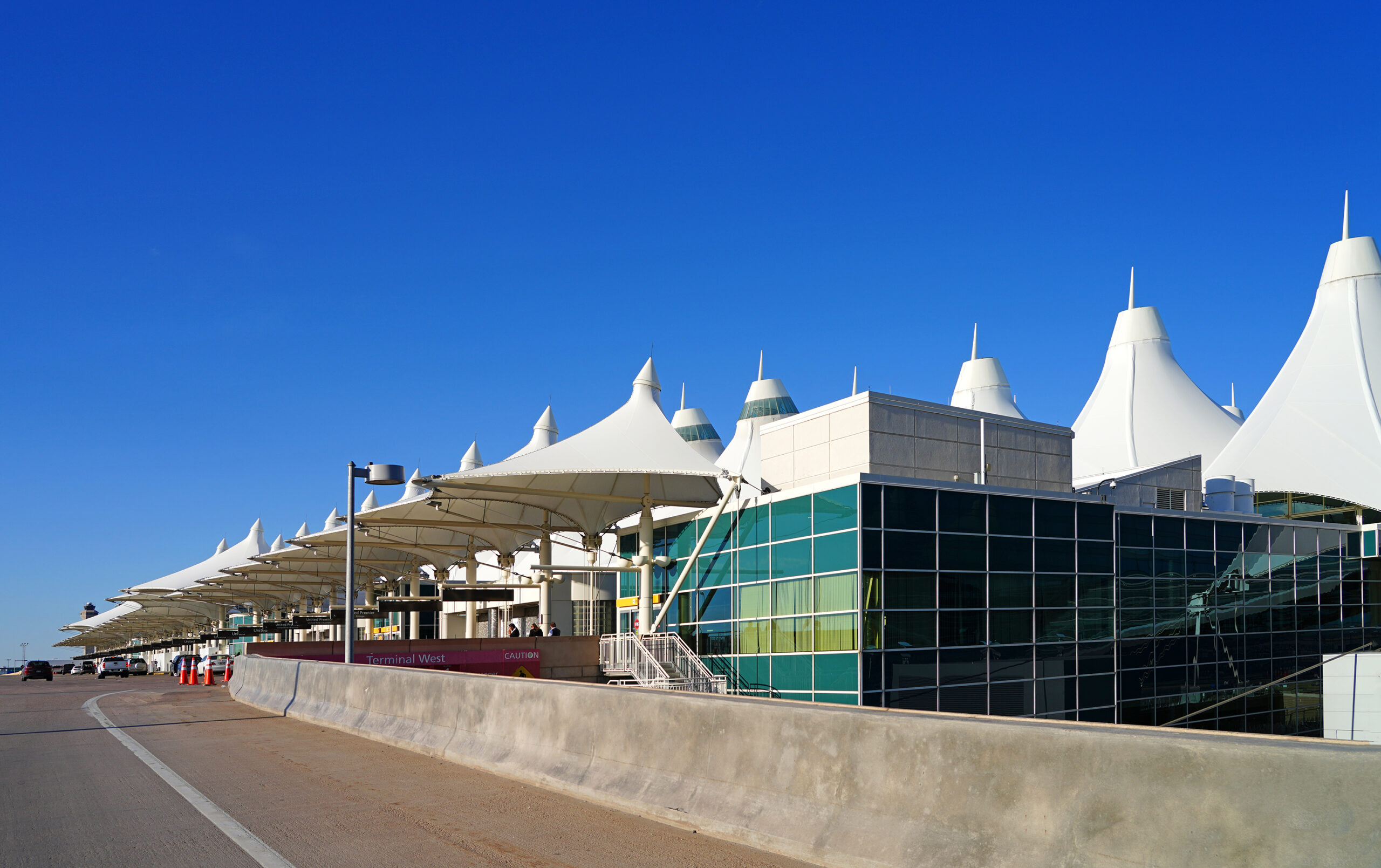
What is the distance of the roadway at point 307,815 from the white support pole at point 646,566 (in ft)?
62.8

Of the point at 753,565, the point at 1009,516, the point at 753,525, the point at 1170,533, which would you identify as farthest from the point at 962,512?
the point at 1170,533

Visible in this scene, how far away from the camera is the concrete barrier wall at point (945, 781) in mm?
4586

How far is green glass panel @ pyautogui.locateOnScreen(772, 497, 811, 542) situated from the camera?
92.9ft

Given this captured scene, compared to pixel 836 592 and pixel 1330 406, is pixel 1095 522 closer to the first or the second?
pixel 836 592

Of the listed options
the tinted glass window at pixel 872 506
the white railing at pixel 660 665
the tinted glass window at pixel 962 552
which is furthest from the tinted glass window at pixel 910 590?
the white railing at pixel 660 665

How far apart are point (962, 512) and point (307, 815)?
21.6 meters

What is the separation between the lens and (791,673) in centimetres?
2836

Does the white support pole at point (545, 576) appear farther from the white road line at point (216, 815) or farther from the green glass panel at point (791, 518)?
the white road line at point (216, 815)

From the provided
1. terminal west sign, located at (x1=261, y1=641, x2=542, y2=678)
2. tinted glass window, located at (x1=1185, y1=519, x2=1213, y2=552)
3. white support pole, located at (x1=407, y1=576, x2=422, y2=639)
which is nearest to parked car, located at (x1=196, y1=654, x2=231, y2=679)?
terminal west sign, located at (x1=261, y1=641, x2=542, y2=678)

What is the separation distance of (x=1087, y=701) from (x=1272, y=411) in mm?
26907

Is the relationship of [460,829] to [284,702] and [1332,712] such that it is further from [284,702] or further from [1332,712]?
[1332,712]

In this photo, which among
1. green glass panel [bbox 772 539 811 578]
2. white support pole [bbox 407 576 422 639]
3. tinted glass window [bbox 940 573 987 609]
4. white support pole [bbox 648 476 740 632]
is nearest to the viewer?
tinted glass window [bbox 940 573 987 609]

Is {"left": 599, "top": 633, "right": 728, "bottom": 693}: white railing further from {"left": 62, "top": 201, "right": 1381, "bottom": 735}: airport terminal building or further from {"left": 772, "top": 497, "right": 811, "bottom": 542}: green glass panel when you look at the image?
{"left": 772, "top": 497, "right": 811, "bottom": 542}: green glass panel

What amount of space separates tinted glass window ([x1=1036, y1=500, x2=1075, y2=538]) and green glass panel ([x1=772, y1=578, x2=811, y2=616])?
6.55 metres
